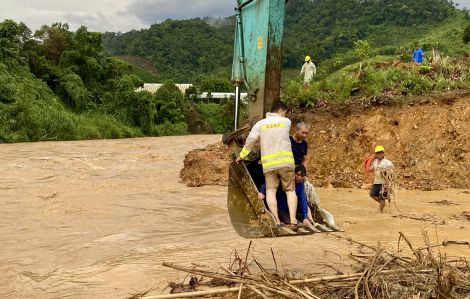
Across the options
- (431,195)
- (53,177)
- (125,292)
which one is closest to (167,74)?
(53,177)

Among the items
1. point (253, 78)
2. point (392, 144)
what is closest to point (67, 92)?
point (392, 144)

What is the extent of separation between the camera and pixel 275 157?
17.1ft

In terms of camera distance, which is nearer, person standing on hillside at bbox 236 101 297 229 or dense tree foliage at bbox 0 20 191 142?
person standing on hillside at bbox 236 101 297 229

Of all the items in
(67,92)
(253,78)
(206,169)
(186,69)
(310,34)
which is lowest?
(206,169)

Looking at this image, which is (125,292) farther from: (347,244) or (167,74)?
(167,74)

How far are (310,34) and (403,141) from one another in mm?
54340

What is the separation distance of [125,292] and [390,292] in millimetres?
2547

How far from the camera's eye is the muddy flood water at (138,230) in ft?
16.7

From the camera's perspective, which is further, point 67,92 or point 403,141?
point 67,92

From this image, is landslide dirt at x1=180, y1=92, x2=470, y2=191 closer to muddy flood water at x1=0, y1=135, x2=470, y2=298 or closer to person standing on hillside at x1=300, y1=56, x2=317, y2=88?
muddy flood water at x1=0, y1=135, x2=470, y2=298

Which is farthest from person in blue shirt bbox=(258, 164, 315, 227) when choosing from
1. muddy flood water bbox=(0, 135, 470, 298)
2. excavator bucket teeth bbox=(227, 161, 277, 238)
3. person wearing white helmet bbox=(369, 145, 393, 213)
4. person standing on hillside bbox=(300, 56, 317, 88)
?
person standing on hillside bbox=(300, 56, 317, 88)

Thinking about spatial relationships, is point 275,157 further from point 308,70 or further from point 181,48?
point 181,48

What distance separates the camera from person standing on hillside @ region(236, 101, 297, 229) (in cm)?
520

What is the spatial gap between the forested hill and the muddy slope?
27.9 m
